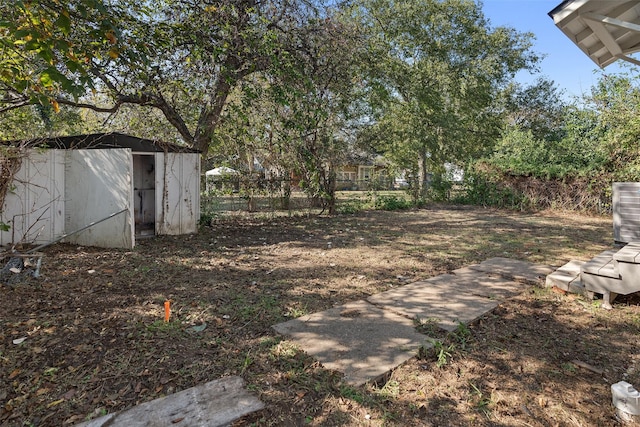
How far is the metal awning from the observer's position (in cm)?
360

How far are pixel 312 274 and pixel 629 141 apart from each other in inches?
436

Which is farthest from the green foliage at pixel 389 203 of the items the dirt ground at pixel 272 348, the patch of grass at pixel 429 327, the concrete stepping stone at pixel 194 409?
the concrete stepping stone at pixel 194 409

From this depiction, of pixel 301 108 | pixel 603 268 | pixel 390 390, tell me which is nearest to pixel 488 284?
pixel 603 268

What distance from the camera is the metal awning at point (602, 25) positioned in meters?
3.60

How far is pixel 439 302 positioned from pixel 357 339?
128 centimetres

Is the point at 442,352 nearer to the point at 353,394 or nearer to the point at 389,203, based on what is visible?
the point at 353,394

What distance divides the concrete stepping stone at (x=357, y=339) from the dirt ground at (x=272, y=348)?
4.0 inches

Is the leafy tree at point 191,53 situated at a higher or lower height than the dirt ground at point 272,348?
higher

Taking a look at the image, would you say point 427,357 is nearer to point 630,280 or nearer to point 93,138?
point 630,280

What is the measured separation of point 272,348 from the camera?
2.72m

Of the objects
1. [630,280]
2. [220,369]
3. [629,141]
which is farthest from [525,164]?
[220,369]

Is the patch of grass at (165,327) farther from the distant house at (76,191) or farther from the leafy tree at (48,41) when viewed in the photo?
the distant house at (76,191)

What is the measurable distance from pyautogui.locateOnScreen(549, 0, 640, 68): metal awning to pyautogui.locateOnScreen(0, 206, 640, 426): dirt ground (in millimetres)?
2947

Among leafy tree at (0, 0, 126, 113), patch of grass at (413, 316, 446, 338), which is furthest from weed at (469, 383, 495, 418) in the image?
leafy tree at (0, 0, 126, 113)
